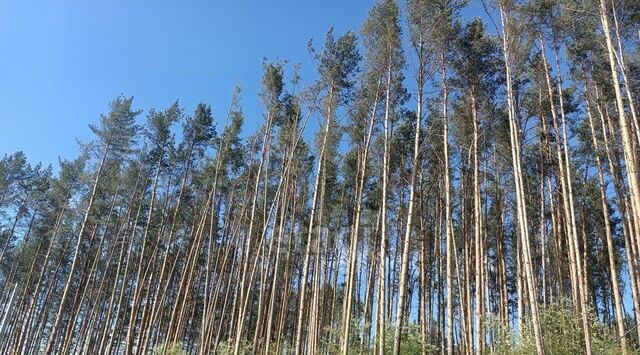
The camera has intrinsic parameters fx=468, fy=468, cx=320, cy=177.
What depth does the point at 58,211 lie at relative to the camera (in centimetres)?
2656

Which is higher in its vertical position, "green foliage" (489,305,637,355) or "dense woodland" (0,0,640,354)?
"dense woodland" (0,0,640,354)

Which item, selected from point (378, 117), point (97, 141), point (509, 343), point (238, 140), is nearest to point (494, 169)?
point (378, 117)

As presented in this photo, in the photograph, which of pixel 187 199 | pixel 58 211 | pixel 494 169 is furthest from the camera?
pixel 58 211

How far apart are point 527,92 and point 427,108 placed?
9.32ft

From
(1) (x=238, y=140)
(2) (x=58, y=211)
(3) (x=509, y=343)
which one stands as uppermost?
(1) (x=238, y=140)

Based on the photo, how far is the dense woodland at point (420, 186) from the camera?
11.6m

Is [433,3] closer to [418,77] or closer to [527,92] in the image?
[418,77]

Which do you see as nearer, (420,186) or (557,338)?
(557,338)

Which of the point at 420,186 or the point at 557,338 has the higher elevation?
the point at 420,186

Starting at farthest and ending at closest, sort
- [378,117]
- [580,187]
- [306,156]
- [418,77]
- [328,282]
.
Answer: [328,282] < [306,156] < [580,187] < [378,117] < [418,77]

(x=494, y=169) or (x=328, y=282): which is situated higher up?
(x=494, y=169)

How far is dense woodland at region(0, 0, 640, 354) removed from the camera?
1160cm

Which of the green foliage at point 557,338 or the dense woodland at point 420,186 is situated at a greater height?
the dense woodland at point 420,186

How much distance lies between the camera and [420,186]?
16.5m
